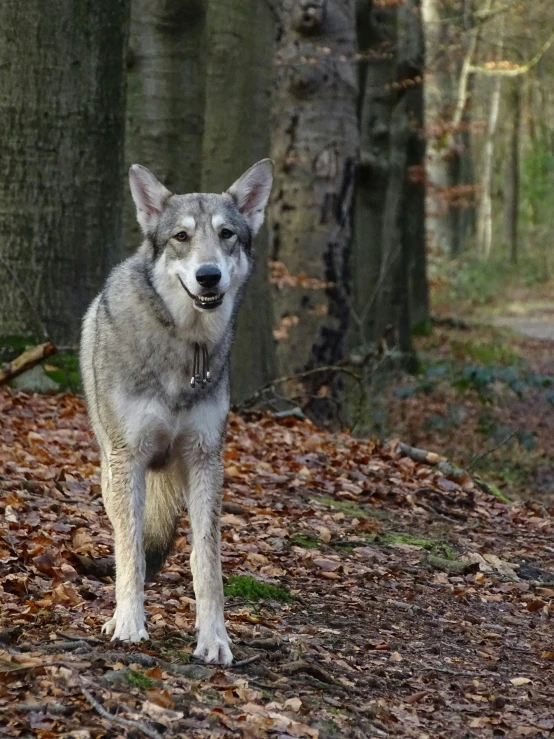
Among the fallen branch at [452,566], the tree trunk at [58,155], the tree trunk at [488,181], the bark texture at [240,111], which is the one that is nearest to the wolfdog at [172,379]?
the fallen branch at [452,566]

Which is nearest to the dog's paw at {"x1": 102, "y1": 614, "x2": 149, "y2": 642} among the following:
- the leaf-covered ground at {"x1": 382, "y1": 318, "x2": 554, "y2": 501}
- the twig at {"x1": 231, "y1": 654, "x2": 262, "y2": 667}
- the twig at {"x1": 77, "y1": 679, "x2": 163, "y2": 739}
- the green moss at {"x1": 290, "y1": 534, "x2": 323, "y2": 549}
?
the twig at {"x1": 231, "y1": 654, "x2": 262, "y2": 667}

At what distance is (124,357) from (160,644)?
141cm

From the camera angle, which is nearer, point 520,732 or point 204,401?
point 520,732

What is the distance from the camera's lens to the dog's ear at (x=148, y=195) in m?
6.02

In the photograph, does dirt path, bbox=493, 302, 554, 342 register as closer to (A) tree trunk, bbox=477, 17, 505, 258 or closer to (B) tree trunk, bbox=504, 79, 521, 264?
(B) tree trunk, bbox=504, 79, 521, 264

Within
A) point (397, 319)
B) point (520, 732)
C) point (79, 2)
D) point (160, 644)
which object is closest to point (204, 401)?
point (160, 644)

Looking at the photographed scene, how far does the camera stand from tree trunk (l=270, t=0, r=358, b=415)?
14477 mm

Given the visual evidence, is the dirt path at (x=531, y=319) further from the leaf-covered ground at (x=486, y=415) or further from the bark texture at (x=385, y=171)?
the bark texture at (x=385, y=171)

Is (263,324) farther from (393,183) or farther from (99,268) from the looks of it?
(393,183)

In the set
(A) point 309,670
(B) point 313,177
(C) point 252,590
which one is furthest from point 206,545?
(B) point 313,177

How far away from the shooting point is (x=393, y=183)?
22438 millimetres

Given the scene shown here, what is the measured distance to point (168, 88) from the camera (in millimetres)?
11523

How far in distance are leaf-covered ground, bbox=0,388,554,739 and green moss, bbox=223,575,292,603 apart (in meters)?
0.01

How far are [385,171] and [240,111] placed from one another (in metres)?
8.44
